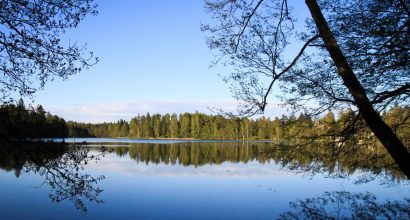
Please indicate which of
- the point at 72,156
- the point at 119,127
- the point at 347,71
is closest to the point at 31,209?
the point at 72,156

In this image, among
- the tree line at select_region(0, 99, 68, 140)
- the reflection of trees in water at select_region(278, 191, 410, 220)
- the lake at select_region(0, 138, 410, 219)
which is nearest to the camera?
the tree line at select_region(0, 99, 68, 140)

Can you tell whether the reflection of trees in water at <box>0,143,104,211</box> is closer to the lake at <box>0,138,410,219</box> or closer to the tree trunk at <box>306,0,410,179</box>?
the lake at <box>0,138,410,219</box>

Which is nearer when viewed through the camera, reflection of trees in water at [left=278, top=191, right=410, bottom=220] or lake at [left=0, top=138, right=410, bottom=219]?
lake at [left=0, top=138, right=410, bottom=219]

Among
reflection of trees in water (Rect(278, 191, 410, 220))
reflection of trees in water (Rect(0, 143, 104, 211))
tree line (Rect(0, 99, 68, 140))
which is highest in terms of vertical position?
tree line (Rect(0, 99, 68, 140))

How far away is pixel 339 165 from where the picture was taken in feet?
26.2

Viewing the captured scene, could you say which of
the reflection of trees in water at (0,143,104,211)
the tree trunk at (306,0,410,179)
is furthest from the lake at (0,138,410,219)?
the tree trunk at (306,0,410,179)

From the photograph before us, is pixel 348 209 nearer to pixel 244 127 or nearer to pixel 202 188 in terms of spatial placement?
pixel 202 188

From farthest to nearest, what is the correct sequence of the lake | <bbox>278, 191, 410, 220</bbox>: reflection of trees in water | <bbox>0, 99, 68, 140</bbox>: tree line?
<bbox>278, 191, 410, 220</bbox>: reflection of trees in water, the lake, <bbox>0, 99, 68, 140</bbox>: tree line

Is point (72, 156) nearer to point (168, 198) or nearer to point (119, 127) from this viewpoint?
point (168, 198)

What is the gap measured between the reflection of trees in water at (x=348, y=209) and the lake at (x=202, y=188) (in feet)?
0.12

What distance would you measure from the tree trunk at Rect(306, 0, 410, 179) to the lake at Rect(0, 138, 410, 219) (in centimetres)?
224

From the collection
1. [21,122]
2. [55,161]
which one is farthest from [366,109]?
[21,122]

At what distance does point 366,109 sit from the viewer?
5.04 metres

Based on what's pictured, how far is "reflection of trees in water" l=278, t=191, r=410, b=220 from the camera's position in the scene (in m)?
11.0
